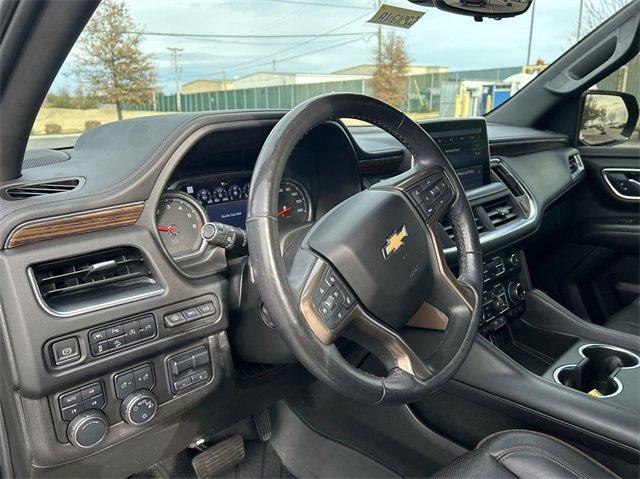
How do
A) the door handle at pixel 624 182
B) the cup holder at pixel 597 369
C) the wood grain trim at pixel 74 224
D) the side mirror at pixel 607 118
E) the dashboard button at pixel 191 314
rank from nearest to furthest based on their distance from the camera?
1. the wood grain trim at pixel 74 224
2. the dashboard button at pixel 191 314
3. the cup holder at pixel 597 369
4. the door handle at pixel 624 182
5. the side mirror at pixel 607 118

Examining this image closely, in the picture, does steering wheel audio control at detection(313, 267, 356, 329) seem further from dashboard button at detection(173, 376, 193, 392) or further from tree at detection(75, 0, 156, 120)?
tree at detection(75, 0, 156, 120)

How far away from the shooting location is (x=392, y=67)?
2.29 m

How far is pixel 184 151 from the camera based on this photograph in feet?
4.47

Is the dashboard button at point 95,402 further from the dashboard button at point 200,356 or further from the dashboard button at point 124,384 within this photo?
the dashboard button at point 200,356

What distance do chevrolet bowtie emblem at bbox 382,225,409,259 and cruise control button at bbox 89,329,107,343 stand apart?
0.64m

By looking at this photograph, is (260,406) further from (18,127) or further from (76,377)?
(18,127)

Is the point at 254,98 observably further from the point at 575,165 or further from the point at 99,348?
the point at 575,165

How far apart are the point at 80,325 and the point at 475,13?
4.60 feet

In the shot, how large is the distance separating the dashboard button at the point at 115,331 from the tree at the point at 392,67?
127 centimetres

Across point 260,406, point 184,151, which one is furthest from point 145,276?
point 260,406

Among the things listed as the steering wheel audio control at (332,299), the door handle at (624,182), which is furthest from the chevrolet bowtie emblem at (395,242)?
the door handle at (624,182)

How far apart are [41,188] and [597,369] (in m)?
1.96

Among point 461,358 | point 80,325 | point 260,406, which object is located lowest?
point 260,406

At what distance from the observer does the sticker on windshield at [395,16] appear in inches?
60.1
